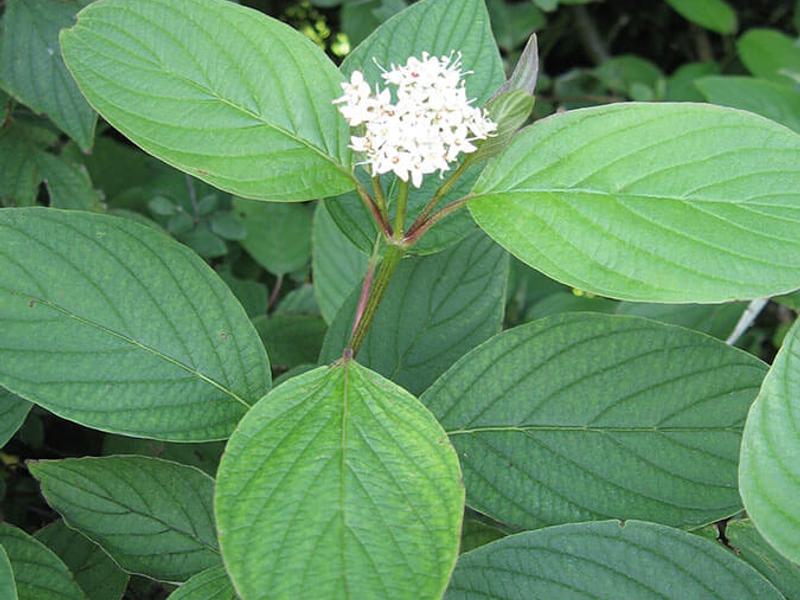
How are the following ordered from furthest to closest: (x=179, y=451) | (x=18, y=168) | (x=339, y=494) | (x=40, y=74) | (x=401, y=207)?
(x=18, y=168)
(x=40, y=74)
(x=179, y=451)
(x=401, y=207)
(x=339, y=494)

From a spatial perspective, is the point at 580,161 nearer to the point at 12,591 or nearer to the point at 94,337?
the point at 94,337

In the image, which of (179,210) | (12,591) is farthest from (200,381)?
(179,210)

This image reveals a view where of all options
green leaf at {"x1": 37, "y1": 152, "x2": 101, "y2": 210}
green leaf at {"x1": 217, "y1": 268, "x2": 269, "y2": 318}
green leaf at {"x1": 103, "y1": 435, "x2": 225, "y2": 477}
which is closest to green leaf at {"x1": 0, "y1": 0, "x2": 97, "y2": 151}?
green leaf at {"x1": 37, "y1": 152, "x2": 101, "y2": 210}

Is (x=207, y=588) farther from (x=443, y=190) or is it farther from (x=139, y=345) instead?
(x=443, y=190)

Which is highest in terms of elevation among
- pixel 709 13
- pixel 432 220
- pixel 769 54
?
pixel 709 13

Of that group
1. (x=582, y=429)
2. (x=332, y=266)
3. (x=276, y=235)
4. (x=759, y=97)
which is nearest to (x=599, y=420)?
(x=582, y=429)

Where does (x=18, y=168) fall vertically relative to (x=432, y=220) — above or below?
above

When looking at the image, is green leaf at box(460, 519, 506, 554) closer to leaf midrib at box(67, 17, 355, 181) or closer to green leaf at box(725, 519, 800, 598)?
green leaf at box(725, 519, 800, 598)
